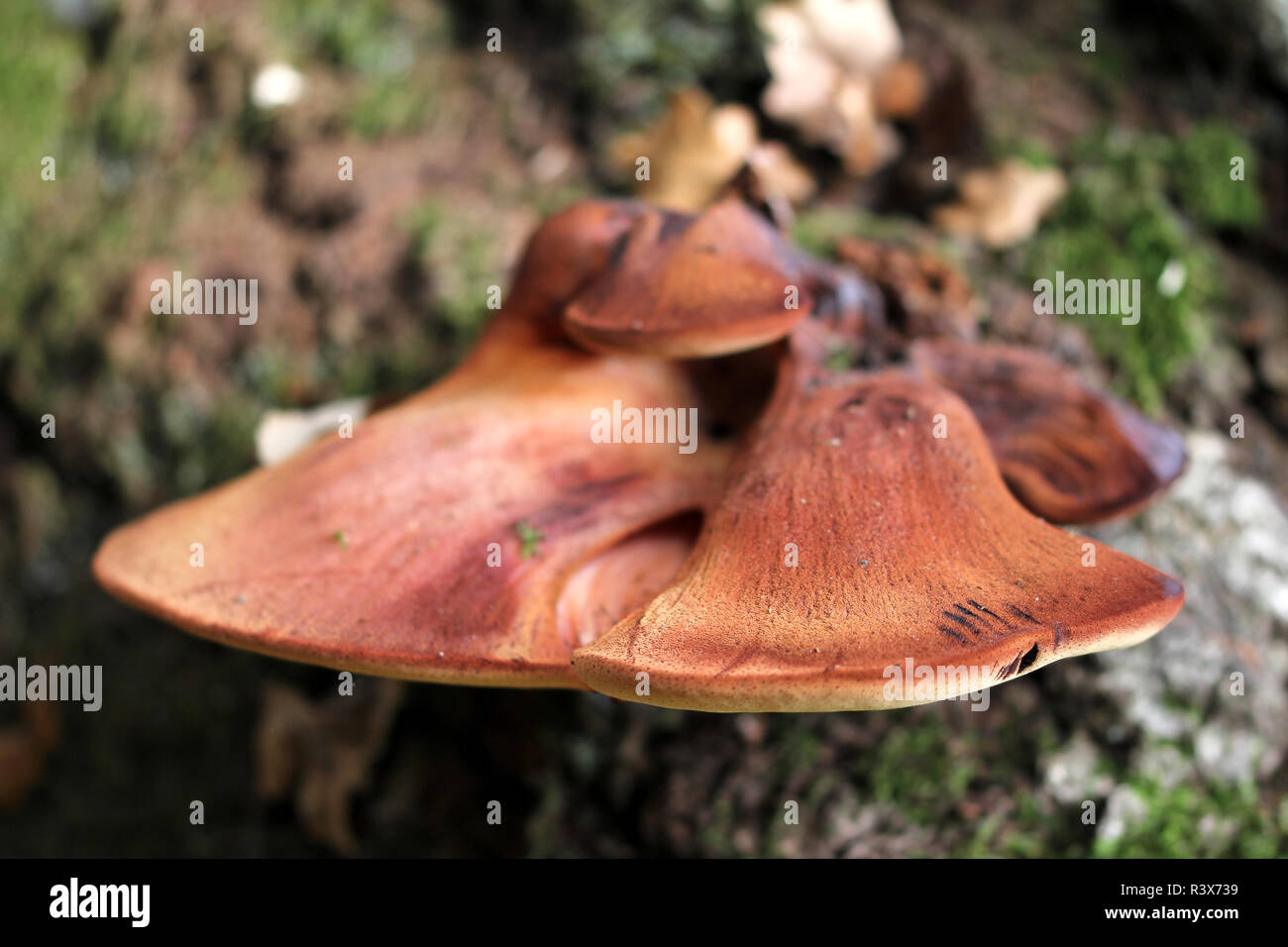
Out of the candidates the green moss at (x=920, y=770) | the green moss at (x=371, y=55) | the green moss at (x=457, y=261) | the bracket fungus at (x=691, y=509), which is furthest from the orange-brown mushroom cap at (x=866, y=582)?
the green moss at (x=371, y=55)

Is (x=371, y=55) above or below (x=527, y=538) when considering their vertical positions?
above

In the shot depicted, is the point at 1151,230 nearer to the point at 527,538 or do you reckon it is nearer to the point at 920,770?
the point at 920,770

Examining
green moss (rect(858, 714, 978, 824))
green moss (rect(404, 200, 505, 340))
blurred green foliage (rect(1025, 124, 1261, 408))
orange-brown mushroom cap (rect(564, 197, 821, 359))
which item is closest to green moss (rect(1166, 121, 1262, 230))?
blurred green foliage (rect(1025, 124, 1261, 408))

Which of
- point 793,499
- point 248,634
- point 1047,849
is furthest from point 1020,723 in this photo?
point 248,634

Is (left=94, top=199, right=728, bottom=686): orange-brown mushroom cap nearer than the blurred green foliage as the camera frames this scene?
Yes

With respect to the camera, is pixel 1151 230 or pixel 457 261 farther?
pixel 457 261

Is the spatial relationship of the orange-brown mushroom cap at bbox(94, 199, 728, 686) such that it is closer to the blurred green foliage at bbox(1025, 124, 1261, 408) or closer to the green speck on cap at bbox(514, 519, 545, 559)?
the green speck on cap at bbox(514, 519, 545, 559)

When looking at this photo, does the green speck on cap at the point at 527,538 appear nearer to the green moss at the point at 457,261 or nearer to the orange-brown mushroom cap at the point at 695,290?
the orange-brown mushroom cap at the point at 695,290

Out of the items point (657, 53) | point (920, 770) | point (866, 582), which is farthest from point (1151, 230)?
point (866, 582)
